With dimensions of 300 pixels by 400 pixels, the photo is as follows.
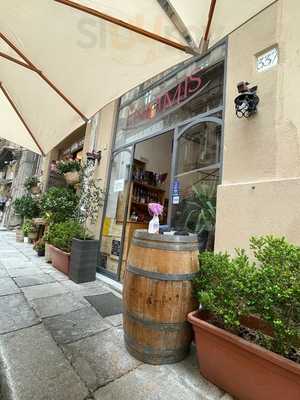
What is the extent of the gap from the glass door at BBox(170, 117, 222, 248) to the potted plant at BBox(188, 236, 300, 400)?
990mm

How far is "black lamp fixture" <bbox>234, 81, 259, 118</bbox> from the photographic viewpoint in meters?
2.17

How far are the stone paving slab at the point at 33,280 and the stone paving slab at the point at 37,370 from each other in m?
1.34

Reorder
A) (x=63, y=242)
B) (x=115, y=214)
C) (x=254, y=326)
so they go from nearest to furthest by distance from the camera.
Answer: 1. (x=254, y=326)
2. (x=63, y=242)
3. (x=115, y=214)

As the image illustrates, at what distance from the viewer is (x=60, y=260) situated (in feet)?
12.6

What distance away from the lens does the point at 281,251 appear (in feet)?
4.44

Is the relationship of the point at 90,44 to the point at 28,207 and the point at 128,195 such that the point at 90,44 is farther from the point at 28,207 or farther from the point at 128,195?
the point at 28,207

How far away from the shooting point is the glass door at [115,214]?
12.5ft

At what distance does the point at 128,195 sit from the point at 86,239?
3.28 ft

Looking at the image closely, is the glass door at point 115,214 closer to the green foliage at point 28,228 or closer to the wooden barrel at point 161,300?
the wooden barrel at point 161,300

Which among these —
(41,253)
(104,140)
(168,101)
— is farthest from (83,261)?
(168,101)

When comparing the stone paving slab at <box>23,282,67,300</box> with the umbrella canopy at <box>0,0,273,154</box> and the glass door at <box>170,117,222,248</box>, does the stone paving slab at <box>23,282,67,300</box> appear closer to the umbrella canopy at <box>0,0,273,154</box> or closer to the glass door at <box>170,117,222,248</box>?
the glass door at <box>170,117,222,248</box>

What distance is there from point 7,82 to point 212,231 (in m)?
3.00

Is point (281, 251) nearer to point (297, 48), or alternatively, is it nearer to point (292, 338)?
point (292, 338)

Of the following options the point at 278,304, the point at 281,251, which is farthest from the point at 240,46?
the point at 278,304
